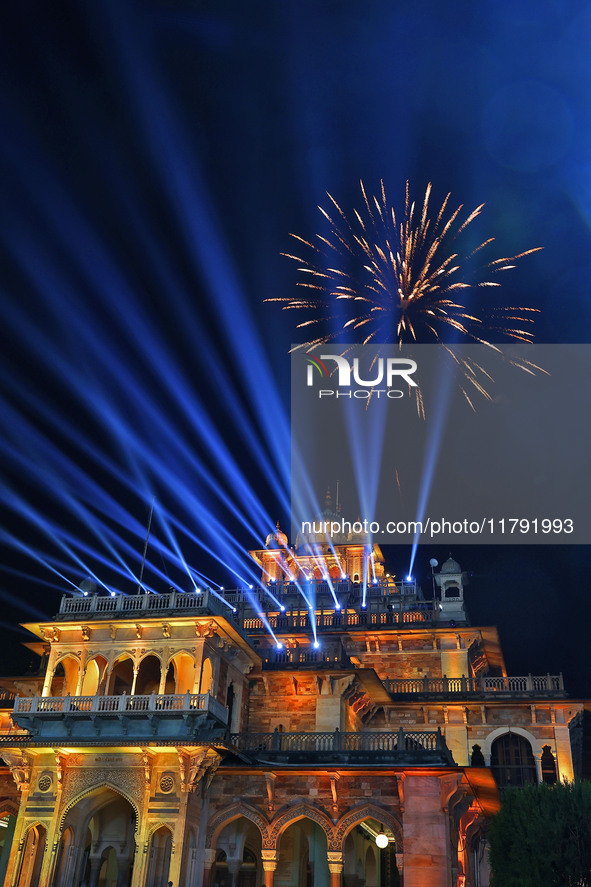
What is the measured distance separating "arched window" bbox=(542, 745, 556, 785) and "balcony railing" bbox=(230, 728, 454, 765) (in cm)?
720

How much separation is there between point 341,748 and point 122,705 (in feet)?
30.9

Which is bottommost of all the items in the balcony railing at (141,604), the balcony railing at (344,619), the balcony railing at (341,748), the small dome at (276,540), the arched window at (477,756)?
the balcony railing at (341,748)

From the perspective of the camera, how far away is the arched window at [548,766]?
3872cm

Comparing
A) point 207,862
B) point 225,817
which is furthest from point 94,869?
point 225,817

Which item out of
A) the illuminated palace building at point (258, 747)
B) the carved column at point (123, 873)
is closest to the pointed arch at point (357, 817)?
the illuminated palace building at point (258, 747)

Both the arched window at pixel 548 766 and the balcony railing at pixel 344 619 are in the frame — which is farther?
the balcony railing at pixel 344 619

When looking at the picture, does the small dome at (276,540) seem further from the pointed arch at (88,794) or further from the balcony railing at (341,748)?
the pointed arch at (88,794)

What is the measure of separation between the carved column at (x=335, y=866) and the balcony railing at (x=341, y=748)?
3554 mm

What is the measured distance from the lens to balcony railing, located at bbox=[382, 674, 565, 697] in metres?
40.1

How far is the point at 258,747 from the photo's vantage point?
37.0 m

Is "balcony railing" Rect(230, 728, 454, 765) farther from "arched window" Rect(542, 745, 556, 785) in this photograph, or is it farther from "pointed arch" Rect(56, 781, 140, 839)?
"arched window" Rect(542, 745, 556, 785)

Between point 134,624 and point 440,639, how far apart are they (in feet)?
55.6

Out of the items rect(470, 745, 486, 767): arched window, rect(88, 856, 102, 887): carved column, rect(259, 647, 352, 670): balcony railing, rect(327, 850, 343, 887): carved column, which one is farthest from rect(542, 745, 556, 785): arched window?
rect(88, 856, 102, 887): carved column

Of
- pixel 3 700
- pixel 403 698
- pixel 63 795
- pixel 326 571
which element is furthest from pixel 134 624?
pixel 326 571
